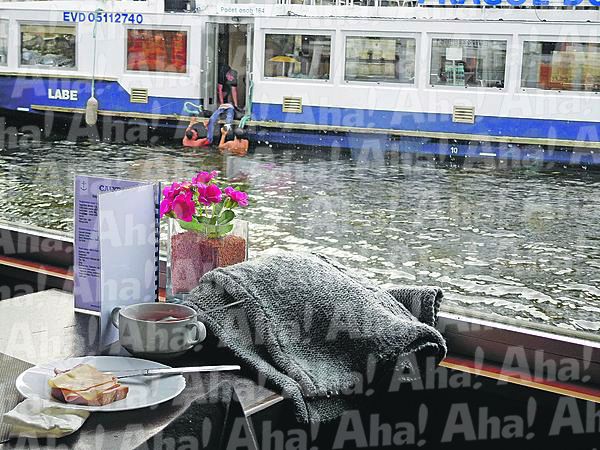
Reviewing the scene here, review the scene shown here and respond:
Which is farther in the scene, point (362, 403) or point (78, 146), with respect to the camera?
point (78, 146)

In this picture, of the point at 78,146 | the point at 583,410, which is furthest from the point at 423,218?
the point at 583,410

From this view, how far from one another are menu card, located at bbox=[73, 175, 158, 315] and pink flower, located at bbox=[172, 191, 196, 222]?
1.8 inches

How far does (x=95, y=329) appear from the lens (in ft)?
2.96

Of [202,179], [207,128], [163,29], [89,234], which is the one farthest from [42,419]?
[163,29]

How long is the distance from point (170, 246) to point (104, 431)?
338 mm

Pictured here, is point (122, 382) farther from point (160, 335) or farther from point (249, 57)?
point (249, 57)

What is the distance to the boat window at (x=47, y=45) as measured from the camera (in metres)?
6.11

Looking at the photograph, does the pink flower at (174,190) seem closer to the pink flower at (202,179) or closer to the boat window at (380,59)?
the pink flower at (202,179)

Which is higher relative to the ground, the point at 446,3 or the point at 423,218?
the point at 446,3

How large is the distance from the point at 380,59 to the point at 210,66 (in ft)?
4.17

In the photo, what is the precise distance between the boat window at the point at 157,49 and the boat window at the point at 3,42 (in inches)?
32.7

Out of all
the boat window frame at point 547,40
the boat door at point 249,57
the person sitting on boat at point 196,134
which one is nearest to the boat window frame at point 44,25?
the person sitting on boat at point 196,134

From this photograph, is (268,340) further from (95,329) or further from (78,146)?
(78,146)

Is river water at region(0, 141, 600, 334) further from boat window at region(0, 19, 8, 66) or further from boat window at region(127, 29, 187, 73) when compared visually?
boat window at region(0, 19, 8, 66)
